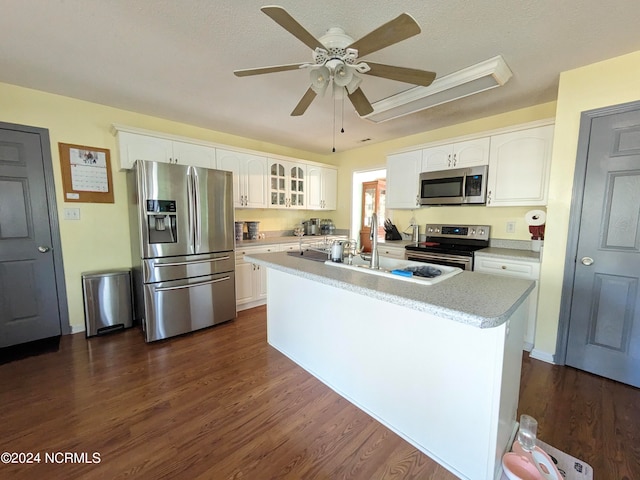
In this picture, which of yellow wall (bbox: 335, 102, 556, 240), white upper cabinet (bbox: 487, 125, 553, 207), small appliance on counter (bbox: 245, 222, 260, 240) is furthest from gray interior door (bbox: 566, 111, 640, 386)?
small appliance on counter (bbox: 245, 222, 260, 240)

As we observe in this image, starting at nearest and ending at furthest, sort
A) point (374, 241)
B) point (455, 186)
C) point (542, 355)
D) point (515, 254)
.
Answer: point (374, 241)
point (542, 355)
point (515, 254)
point (455, 186)

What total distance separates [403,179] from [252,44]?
2.47 meters

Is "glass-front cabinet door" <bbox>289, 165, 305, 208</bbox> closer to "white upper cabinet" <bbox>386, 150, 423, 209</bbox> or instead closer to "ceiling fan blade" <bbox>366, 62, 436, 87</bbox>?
"white upper cabinet" <bbox>386, 150, 423, 209</bbox>

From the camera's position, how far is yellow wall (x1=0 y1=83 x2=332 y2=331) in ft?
8.23

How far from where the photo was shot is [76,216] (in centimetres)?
279

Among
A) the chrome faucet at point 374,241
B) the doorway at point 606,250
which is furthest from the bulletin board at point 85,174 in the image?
the doorway at point 606,250

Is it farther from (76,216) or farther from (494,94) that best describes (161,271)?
(494,94)

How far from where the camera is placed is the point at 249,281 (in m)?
3.56

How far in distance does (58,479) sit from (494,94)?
414 centimetres

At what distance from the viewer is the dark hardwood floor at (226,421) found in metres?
1.36

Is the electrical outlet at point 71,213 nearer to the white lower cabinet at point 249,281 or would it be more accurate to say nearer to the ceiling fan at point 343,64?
the white lower cabinet at point 249,281

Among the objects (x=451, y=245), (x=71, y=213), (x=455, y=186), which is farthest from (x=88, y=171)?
(x=451, y=245)

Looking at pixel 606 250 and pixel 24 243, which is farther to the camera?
pixel 24 243

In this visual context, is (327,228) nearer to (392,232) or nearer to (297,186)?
(297,186)
